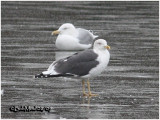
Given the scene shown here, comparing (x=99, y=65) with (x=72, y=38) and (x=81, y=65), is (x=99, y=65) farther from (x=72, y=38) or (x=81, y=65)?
(x=72, y=38)

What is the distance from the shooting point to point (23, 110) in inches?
466

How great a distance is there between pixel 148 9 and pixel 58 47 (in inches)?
387

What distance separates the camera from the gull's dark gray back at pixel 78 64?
43.9 ft

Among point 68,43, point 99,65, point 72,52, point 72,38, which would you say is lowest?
point 99,65

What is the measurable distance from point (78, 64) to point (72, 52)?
6.13 meters

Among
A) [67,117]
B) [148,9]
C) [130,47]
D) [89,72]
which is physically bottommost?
[67,117]

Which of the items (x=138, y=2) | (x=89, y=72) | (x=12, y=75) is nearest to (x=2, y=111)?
(x=89, y=72)

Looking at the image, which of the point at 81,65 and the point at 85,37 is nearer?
the point at 81,65

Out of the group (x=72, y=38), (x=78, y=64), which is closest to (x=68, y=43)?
(x=72, y=38)

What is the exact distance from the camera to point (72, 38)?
20141 millimetres

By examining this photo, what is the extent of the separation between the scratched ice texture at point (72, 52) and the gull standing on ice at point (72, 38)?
0.33 m

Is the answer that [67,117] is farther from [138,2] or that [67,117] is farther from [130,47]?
[138,2]

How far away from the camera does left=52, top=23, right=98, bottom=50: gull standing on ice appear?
19719 millimetres

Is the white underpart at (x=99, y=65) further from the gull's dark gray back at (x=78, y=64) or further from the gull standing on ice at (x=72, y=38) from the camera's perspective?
the gull standing on ice at (x=72, y=38)
